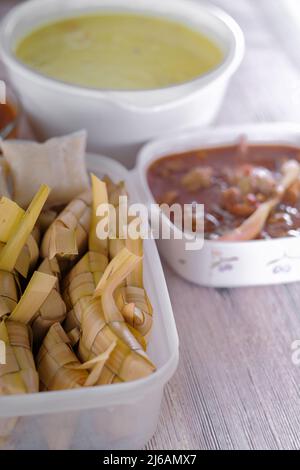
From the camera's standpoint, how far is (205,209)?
92 centimetres

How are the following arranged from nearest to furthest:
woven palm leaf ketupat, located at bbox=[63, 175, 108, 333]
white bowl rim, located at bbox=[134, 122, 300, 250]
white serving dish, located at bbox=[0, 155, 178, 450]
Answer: white serving dish, located at bbox=[0, 155, 178, 450] → woven palm leaf ketupat, located at bbox=[63, 175, 108, 333] → white bowl rim, located at bbox=[134, 122, 300, 250]

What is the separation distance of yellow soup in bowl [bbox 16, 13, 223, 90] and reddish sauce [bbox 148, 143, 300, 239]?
123mm

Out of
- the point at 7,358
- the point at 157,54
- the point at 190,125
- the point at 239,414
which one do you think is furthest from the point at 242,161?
the point at 7,358

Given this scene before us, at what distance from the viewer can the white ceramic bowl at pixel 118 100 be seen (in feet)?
3.09

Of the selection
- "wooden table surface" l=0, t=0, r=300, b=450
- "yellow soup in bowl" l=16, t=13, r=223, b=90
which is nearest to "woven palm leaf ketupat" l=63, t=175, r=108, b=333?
"wooden table surface" l=0, t=0, r=300, b=450

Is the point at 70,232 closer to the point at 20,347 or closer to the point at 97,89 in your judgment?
the point at 20,347

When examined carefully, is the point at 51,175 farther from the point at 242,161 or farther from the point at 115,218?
the point at 242,161

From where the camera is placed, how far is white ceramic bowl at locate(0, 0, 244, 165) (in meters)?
0.94

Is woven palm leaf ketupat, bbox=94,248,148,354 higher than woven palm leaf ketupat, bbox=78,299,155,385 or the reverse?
higher

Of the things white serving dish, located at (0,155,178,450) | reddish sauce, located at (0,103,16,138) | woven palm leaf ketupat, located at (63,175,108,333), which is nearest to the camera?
white serving dish, located at (0,155,178,450)

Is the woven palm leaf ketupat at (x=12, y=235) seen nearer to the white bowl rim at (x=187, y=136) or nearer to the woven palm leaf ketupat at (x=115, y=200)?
the woven palm leaf ketupat at (x=115, y=200)

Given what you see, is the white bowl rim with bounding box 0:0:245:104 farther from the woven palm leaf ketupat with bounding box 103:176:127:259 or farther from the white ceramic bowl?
the woven palm leaf ketupat with bounding box 103:176:127:259

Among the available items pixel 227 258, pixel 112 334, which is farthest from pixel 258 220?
pixel 112 334

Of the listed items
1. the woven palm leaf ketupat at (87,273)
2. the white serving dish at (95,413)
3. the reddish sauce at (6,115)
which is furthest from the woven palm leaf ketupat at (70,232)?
the reddish sauce at (6,115)
